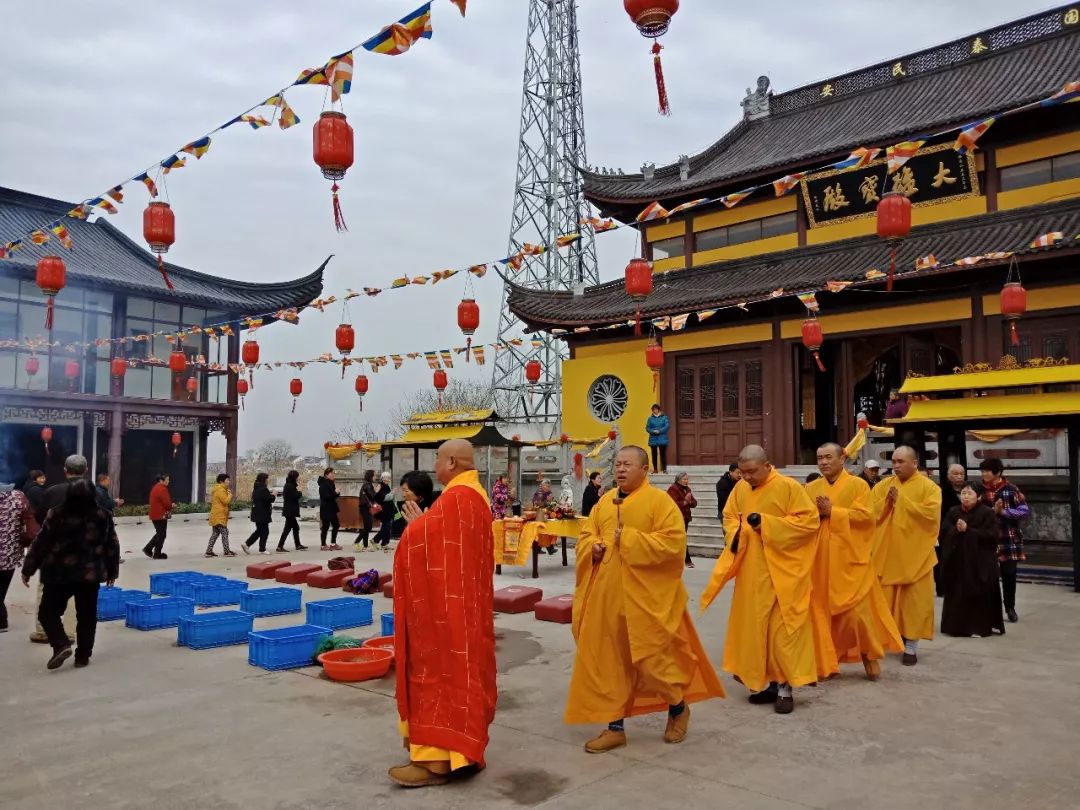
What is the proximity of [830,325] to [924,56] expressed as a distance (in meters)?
7.36

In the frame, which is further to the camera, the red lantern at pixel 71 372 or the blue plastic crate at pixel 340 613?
the red lantern at pixel 71 372

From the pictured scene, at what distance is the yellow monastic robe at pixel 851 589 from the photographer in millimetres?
5633

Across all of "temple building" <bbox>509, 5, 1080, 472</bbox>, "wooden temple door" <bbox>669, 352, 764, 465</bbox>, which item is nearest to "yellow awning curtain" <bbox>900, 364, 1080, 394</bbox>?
"temple building" <bbox>509, 5, 1080, 472</bbox>

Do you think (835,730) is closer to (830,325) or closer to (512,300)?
(830,325)

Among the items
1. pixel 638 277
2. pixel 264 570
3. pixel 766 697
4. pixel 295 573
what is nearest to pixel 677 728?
pixel 766 697

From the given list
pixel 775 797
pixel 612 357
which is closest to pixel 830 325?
pixel 612 357

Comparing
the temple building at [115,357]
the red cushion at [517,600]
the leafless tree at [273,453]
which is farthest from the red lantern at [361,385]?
the leafless tree at [273,453]

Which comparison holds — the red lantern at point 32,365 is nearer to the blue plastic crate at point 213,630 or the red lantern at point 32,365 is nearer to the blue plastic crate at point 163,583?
the blue plastic crate at point 163,583

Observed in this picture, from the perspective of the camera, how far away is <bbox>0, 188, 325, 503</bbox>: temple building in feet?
72.1

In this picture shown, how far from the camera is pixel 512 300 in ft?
64.3

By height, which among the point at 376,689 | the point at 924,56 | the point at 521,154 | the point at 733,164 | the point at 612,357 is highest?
the point at 521,154

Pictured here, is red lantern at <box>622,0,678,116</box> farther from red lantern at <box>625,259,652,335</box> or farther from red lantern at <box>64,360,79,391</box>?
red lantern at <box>64,360,79,391</box>

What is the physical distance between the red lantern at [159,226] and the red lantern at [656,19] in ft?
17.2

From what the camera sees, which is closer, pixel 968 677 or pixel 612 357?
pixel 968 677
